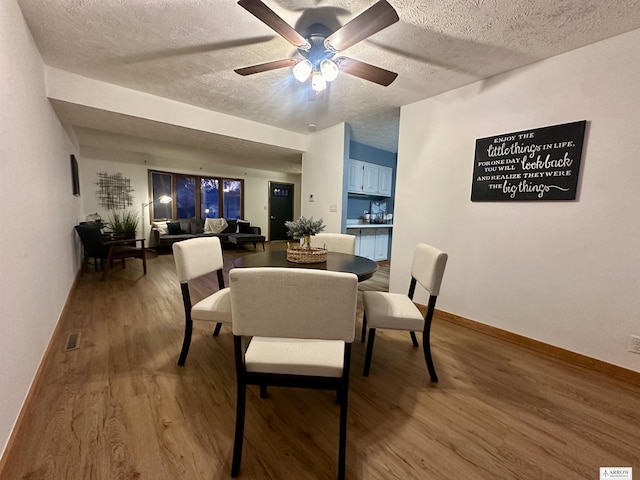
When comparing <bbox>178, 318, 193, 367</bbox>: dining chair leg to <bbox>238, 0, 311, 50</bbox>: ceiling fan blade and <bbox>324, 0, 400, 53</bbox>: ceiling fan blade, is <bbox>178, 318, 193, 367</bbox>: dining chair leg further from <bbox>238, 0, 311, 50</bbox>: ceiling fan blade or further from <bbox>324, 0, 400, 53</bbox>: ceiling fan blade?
<bbox>324, 0, 400, 53</bbox>: ceiling fan blade

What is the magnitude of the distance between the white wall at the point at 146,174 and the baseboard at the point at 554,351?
6.14 metres

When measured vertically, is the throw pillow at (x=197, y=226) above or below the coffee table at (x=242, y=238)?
above

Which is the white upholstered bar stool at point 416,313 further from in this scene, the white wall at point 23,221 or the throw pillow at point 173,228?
the throw pillow at point 173,228

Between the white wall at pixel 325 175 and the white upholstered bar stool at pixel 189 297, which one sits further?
the white wall at pixel 325 175

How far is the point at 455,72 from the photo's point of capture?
2.30m

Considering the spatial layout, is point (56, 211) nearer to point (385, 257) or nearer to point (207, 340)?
point (207, 340)

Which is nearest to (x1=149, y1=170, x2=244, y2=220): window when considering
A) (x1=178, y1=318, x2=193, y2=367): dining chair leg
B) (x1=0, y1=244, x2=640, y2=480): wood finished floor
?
(x1=0, y1=244, x2=640, y2=480): wood finished floor

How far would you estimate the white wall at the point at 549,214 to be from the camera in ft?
5.93

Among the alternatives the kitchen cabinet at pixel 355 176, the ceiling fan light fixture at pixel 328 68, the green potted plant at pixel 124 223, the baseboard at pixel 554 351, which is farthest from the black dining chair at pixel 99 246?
the baseboard at pixel 554 351

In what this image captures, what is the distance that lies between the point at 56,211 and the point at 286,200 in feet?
22.2

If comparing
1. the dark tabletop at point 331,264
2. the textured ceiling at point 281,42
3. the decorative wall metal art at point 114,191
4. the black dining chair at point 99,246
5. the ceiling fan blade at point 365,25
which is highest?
the textured ceiling at point 281,42

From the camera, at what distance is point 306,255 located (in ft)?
6.22

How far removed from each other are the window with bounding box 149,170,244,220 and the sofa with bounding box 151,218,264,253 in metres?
0.54

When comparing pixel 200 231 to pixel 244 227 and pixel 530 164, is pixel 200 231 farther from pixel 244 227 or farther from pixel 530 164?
pixel 530 164
